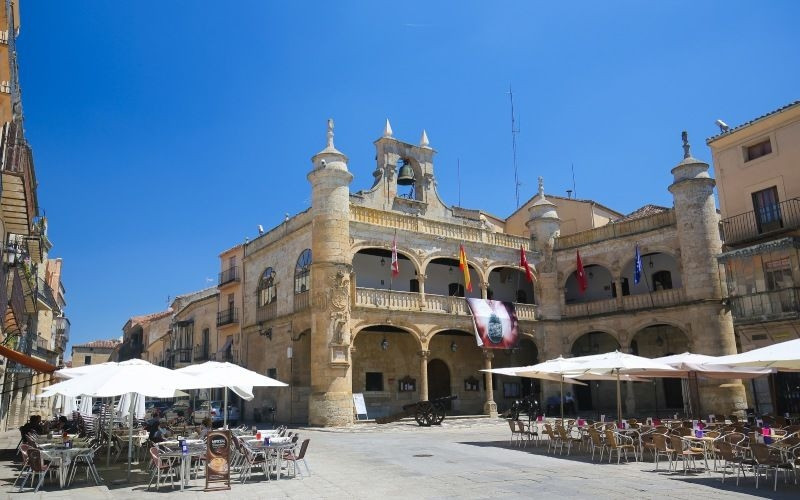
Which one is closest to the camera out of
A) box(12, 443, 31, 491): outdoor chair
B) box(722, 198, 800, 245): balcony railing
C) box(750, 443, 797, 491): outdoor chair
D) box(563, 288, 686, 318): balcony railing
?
box(750, 443, 797, 491): outdoor chair

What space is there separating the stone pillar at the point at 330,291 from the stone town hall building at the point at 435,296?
0.19 ft

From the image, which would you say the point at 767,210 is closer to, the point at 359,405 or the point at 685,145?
the point at 685,145

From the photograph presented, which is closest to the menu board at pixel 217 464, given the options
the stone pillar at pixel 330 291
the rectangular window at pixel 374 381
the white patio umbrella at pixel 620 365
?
the white patio umbrella at pixel 620 365

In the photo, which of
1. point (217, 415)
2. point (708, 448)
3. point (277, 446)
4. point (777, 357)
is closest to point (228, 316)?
point (217, 415)

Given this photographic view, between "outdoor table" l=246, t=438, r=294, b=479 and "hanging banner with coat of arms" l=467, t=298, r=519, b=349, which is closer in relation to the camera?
"outdoor table" l=246, t=438, r=294, b=479

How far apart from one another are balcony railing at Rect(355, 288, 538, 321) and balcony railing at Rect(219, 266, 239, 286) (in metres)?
11.4

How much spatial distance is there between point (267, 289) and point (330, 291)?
25.4 feet

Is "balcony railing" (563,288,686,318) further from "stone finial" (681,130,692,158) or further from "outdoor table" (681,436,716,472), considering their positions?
"outdoor table" (681,436,716,472)

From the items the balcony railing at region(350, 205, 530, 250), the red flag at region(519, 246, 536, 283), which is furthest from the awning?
the red flag at region(519, 246, 536, 283)

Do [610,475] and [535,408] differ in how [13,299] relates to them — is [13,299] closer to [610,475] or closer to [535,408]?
[610,475]

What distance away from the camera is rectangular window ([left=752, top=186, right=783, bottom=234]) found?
2314cm

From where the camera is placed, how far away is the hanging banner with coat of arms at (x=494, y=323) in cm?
2789

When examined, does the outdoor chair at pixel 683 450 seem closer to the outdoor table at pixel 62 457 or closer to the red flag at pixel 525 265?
the outdoor table at pixel 62 457

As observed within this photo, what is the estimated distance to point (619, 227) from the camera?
97.2 feet
